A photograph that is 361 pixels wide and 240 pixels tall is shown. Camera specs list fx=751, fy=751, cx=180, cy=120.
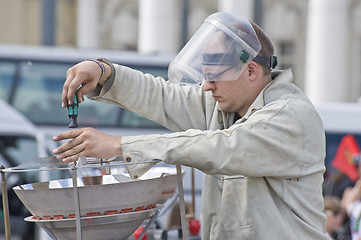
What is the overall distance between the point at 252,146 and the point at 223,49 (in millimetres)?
302

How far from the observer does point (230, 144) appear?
81.9 inches

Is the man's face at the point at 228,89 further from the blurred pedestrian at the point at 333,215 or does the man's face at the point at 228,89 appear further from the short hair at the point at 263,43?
the blurred pedestrian at the point at 333,215

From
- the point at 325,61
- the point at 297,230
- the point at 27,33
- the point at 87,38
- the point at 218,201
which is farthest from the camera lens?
the point at 27,33

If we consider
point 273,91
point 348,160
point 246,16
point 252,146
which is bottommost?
point 348,160

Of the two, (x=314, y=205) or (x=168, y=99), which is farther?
(x=168, y=99)

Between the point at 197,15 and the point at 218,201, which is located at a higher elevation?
the point at 218,201

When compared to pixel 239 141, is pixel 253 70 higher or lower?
higher

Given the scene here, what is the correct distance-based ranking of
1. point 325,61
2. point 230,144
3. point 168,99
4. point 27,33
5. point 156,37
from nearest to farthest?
point 230,144 → point 168,99 → point 325,61 → point 156,37 → point 27,33

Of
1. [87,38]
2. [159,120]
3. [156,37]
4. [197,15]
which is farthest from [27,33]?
[159,120]

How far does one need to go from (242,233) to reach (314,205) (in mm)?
235

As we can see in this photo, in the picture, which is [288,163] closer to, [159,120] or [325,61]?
[159,120]

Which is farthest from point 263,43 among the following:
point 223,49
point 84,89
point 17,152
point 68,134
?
point 17,152

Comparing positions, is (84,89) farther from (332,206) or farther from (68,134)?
(332,206)

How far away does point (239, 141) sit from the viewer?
2.09 metres
